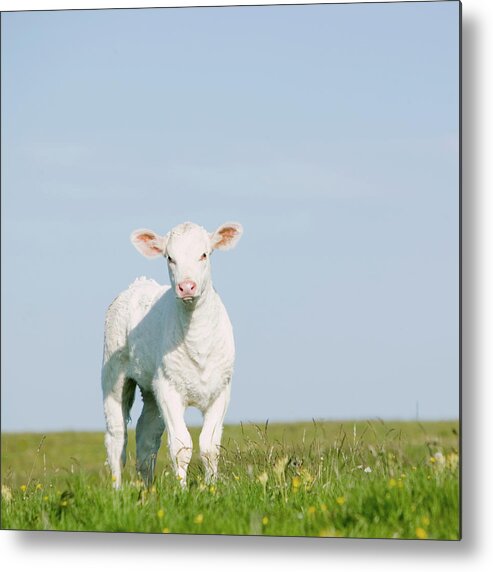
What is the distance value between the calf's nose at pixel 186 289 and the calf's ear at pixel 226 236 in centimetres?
42

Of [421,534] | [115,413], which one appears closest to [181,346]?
[115,413]

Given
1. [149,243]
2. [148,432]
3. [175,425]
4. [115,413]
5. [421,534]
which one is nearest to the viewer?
[421,534]

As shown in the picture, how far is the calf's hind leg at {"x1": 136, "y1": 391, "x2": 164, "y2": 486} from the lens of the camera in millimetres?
8211

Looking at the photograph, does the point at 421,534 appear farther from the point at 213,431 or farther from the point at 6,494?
the point at 6,494

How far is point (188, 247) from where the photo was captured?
698 cm

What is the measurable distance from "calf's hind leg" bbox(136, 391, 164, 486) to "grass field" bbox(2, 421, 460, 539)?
1.05m

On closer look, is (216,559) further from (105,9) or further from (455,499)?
(105,9)

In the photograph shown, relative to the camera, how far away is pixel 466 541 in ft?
20.8

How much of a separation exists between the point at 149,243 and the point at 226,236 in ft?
1.45

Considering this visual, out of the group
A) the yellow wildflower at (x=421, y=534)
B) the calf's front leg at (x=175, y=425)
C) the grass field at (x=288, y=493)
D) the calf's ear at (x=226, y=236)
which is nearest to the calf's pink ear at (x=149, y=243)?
the calf's ear at (x=226, y=236)

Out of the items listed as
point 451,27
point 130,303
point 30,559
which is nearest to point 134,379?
point 130,303

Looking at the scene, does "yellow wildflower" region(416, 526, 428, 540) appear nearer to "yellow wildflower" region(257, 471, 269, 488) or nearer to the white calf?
"yellow wildflower" region(257, 471, 269, 488)

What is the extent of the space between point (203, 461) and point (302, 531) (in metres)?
0.95

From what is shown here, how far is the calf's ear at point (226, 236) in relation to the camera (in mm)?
7125
